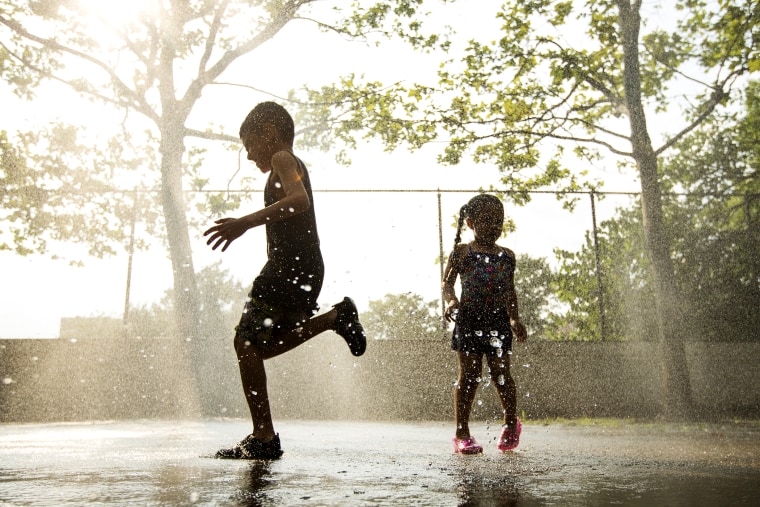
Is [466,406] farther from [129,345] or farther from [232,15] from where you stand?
[232,15]

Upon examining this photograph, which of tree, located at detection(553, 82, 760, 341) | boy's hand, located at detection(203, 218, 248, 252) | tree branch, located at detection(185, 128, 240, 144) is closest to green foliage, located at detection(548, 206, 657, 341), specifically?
tree, located at detection(553, 82, 760, 341)

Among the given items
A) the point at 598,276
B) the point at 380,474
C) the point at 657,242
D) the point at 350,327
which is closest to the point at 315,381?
the point at 598,276

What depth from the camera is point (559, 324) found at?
955cm

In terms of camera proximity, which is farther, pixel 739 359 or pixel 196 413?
pixel 739 359

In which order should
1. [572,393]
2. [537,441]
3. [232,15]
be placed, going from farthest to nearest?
1. [232,15]
2. [572,393]
3. [537,441]

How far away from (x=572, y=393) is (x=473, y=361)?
217 inches

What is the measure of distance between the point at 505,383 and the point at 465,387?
0.24 m

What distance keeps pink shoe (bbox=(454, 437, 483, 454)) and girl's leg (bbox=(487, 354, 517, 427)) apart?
0.96 feet

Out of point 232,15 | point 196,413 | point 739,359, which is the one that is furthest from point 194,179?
point 739,359

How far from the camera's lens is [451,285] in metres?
4.68

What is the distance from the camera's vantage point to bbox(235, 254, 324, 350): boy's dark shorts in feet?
11.7

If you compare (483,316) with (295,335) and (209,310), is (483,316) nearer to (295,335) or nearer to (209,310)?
(295,335)

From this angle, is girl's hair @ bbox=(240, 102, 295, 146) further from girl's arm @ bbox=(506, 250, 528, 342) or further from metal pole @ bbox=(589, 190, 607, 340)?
metal pole @ bbox=(589, 190, 607, 340)

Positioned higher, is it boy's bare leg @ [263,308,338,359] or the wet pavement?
boy's bare leg @ [263,308,338,359]
